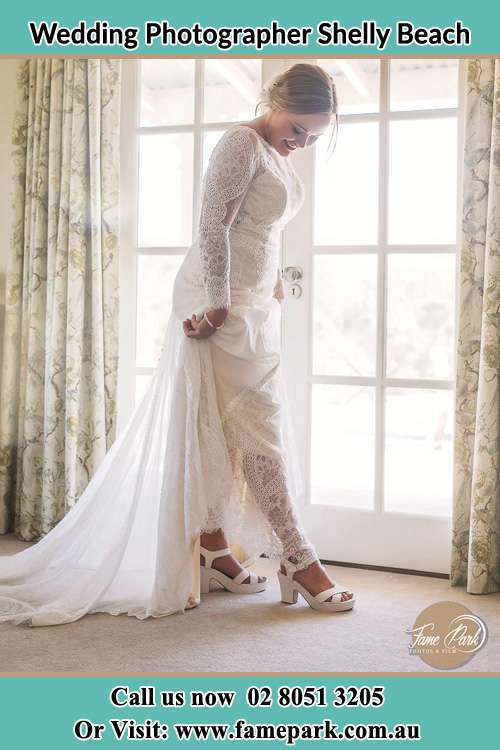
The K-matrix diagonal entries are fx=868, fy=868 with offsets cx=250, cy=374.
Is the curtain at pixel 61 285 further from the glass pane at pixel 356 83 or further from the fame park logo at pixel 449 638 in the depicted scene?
the fame park logo at pixel 449 638

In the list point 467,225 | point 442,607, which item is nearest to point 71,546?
point 442,607

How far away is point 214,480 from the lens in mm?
2346

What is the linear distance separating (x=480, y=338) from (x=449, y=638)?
95 cm

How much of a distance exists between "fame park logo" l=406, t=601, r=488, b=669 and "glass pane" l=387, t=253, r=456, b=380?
0.88 metres

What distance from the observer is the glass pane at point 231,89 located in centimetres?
291

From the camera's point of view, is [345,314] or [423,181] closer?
[423,181]

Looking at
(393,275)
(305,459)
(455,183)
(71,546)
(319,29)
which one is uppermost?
(319,29)

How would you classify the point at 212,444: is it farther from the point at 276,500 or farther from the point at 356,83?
the point at 356,83

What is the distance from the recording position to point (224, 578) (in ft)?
8.40

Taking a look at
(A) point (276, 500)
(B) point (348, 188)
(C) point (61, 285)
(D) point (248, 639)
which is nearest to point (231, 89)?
(B) point (348, 188)

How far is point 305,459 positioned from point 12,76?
5.59 feet

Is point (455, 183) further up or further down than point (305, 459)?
further up

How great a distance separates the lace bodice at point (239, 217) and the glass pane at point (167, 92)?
2.30 ft

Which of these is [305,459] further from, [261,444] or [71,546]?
[71,546]
